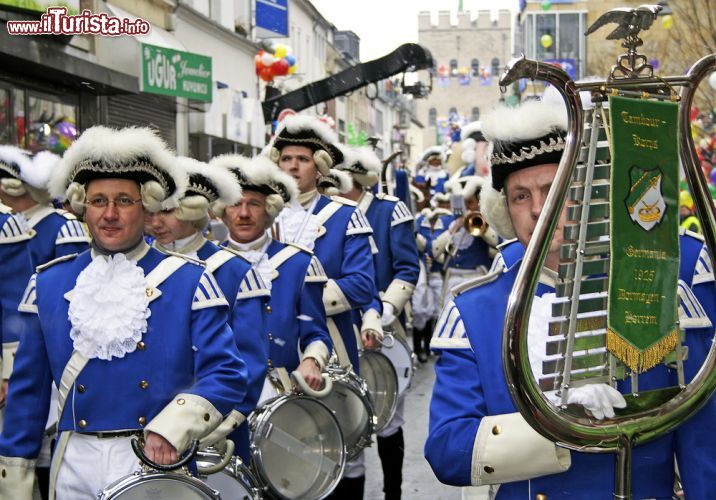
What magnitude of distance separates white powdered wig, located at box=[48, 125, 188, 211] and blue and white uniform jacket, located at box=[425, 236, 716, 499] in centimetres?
165

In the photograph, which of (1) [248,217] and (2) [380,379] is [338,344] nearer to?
(2) [380,379]

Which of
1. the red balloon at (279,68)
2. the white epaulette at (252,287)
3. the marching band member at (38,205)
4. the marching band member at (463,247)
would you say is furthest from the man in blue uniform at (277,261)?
the red balloon at (279,68)

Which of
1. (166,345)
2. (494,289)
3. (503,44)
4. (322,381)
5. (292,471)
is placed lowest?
(292,471)

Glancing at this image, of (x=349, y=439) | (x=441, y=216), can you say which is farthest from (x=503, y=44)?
(x=349, y=439)

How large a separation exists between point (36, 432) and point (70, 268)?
63 cm

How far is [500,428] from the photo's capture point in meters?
2.89

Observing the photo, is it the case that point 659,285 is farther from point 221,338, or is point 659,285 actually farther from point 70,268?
point 70,268

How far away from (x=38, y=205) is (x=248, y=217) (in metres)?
2.61

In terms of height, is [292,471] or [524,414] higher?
[524,414]

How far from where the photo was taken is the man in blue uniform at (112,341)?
4.12 metres

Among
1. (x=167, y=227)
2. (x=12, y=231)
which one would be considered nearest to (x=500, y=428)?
(x=167, y=227)

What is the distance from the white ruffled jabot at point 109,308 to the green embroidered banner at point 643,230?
2066 millimetres

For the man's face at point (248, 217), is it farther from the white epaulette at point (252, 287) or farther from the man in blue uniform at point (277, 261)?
the white epaulette at point (252, 287)

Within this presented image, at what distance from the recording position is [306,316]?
6512 mm
